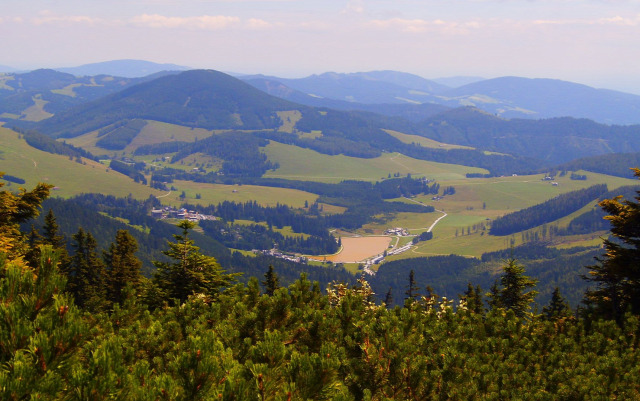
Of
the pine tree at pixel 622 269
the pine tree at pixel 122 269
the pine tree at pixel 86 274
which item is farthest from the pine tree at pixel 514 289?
the pine tree at pixel 86 274

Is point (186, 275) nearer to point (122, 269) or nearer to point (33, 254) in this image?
point (33, 254)

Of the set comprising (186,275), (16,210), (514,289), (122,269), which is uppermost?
(16,210)

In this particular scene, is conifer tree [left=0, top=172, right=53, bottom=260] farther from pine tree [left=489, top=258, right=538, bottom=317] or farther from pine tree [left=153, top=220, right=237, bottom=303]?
pine tree [left=489, top=258, right=538, bottom=317]

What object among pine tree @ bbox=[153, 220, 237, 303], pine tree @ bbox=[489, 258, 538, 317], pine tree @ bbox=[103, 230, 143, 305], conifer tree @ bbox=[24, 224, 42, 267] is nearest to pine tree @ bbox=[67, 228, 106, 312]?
pine tree @ bbox=[103, 230, 143, 305]

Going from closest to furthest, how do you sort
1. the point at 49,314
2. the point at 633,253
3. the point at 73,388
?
the point at 73,388, the point at 49,314, the point at 633,253

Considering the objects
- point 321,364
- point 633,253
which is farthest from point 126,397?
point 633,253

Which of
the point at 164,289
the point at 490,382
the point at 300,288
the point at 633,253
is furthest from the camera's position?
the point at 164,289

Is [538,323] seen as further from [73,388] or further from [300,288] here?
[73,388]

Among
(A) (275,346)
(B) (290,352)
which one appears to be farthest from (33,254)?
(A) (275,346)
